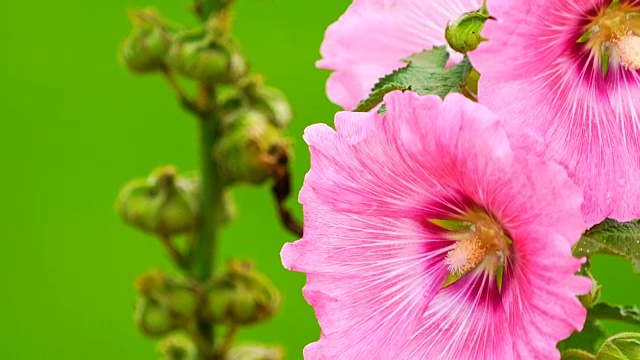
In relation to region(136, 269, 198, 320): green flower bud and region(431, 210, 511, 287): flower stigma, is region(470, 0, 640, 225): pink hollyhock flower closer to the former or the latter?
region(431, 210, 511, 287): flower stigma

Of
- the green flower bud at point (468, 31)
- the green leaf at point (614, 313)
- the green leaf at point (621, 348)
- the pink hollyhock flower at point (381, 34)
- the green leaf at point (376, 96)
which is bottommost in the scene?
the green leaf at point (621, 348)

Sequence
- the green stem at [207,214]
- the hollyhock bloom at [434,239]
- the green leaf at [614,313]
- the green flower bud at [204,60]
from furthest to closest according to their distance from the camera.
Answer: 1. the green stem at [207,214]
2. the green flower bud at [204,60]
3. the green leaf at [614,313]
4. the hollyhock bloom at [434,239]

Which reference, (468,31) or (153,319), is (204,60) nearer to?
(153,319)

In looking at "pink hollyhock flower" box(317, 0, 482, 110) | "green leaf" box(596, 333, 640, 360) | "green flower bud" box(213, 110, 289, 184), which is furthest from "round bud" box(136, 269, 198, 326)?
"green leaf" box(596, 333, 640, 360)

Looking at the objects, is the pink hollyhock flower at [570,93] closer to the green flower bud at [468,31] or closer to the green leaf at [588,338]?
the green flower bud at [468,31]

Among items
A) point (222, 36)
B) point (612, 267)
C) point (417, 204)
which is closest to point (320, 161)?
point (417, 204)

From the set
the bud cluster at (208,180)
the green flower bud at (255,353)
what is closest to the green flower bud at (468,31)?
the bud cluster at (208,180)

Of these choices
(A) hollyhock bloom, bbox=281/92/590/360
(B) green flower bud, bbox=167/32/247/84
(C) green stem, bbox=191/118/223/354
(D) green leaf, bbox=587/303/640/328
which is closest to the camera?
(A) hollyhock bloom, bbox=281/92/590/360
